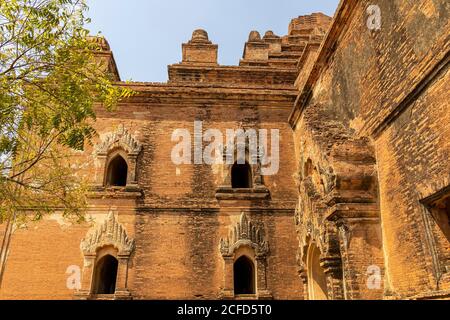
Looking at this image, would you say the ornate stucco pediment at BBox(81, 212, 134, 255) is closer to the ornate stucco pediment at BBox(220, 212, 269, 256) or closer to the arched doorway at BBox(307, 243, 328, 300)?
the ornate stucco pediment at BBox(220, 212, 269, 256)

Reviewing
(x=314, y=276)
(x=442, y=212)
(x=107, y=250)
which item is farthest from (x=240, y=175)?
(x=442, y=212)

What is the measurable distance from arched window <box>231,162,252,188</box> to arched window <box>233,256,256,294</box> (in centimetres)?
234

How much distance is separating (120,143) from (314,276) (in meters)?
6.73

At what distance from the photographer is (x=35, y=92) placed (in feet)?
19.1

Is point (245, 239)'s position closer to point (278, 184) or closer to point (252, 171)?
point (278, 184)

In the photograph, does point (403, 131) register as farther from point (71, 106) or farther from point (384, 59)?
point (71, 106)

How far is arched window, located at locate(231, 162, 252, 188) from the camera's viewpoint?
12.2 m

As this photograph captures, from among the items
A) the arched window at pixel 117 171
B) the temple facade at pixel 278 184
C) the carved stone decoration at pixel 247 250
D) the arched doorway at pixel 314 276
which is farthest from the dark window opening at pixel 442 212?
the arched window at pixel 117 171

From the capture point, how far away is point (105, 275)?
11.2m

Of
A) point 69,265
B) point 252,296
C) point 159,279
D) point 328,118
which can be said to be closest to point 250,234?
point 252,296

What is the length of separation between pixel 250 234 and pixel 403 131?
19.2 ft

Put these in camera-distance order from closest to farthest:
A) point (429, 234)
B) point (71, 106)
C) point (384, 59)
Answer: point (429, 234) < point (71, 106) < point (384, 59)

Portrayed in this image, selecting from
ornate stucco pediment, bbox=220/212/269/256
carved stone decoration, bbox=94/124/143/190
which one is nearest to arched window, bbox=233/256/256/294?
ornate stucco pediment, bbox=220/212/269/256

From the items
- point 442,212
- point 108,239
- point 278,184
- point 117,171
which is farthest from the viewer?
point 117,171
